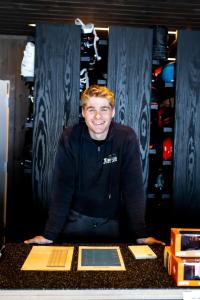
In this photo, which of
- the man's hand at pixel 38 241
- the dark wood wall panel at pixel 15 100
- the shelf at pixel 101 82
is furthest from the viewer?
the dark wood wall panel at pixel 15 100

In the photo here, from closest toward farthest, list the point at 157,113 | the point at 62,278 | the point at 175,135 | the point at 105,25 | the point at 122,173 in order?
the point at 62,278 < the point at 122,173 < the point at 175,135 < the point at 157,113 < the point at 105,25

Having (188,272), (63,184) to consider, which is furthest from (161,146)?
(188,272)

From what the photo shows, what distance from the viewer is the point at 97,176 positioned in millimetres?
2520

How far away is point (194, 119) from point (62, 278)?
2.79 m

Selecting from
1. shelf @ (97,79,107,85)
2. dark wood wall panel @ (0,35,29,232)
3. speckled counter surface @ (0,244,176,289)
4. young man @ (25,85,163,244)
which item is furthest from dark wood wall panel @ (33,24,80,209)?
dark wood wall panel @ (0,35,29,232)

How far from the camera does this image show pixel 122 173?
251 centimetres

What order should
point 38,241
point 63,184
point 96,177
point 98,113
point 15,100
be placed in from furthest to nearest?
point 15,100, point 96,177, point 63,184, point 98,113, point 38,241

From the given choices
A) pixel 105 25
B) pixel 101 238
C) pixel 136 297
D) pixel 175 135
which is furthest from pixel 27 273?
pixel 105 25

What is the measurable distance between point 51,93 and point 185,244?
8.46 feet

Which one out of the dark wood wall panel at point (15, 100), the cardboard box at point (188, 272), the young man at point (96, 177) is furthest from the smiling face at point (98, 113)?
the dark wood wall panel at point (15, 100)

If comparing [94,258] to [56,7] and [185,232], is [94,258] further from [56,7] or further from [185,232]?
[56,7]

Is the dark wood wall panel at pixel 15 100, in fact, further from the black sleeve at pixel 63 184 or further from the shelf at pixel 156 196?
the black sleeve at pixel 63 184

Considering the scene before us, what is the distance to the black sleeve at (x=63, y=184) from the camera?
235 centimetres

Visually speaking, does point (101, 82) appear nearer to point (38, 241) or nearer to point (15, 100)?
point (38, 241)
